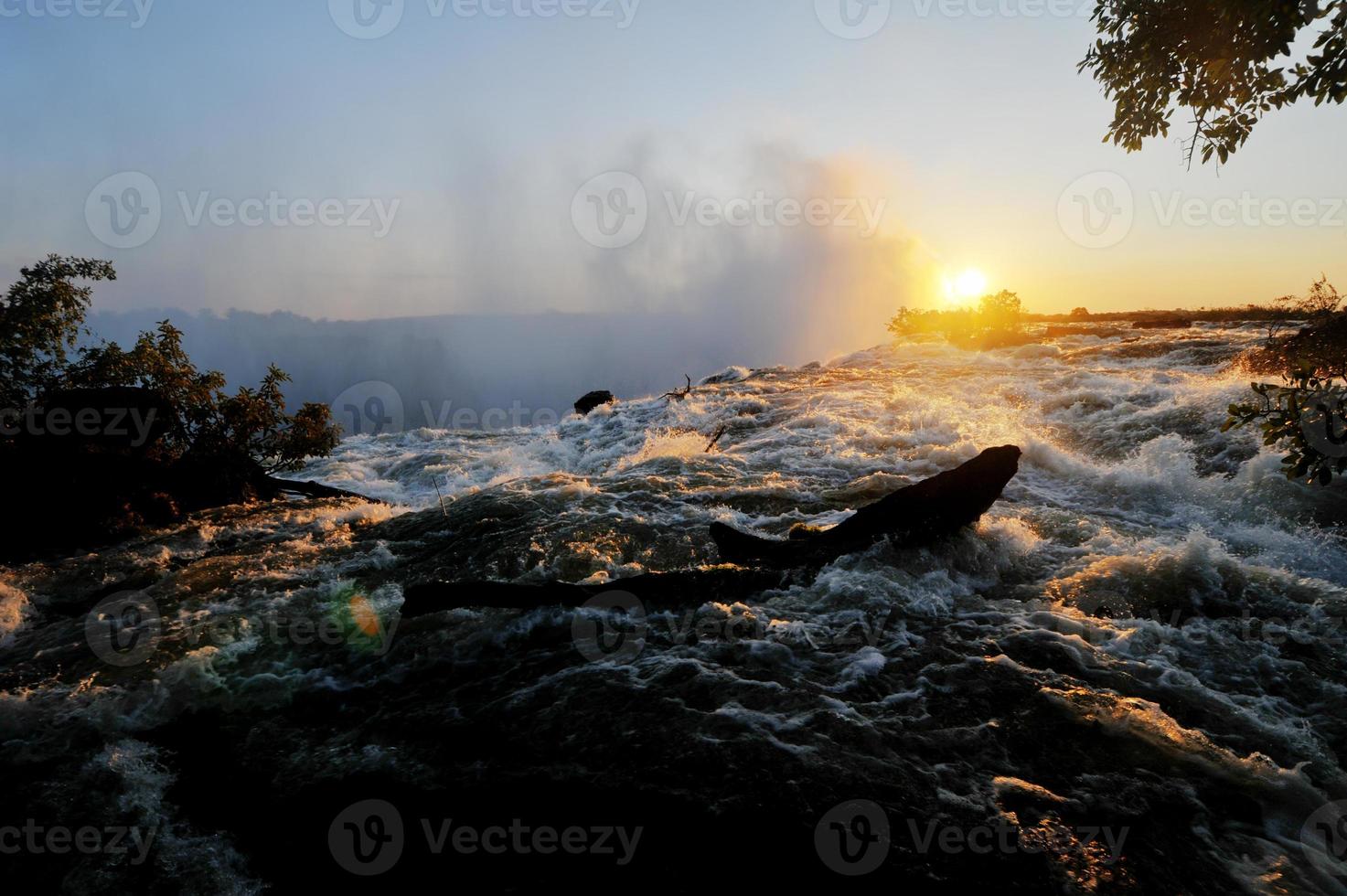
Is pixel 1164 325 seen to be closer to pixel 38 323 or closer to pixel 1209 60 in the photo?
pixel 1209 60

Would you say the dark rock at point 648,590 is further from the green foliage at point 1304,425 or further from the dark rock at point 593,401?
the dark rock at point 593,401

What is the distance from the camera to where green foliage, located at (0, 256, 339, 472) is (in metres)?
13.9

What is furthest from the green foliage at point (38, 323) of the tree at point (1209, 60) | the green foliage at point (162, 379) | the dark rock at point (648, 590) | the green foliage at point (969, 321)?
the green foliage at point (969, 321)

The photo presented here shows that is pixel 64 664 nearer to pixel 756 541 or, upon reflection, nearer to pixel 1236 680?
pixel 756 541

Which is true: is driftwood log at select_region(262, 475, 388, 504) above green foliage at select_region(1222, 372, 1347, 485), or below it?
below

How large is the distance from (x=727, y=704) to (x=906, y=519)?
4.77 m

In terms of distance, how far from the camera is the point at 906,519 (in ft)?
32.1

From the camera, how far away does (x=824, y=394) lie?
2525 cm

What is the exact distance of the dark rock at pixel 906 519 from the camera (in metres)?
9.73

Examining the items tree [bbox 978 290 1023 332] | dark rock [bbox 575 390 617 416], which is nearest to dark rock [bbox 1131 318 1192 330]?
tree [bbox 978 290 1023 332]

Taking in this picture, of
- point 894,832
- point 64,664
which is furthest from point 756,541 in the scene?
point 64,664

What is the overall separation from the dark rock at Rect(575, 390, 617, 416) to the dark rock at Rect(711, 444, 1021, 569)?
23.3 m

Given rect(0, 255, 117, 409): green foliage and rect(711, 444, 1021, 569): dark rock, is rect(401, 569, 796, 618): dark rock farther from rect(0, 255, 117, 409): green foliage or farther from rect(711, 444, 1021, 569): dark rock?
rect(0, 255, 117, 409): green foliage

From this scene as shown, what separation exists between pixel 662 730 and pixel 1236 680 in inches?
240
